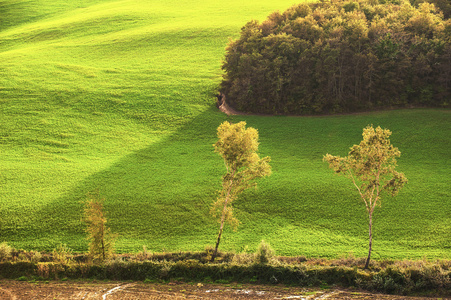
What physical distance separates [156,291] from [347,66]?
4611cm

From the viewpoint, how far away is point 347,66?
197 ft

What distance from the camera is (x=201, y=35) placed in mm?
92188

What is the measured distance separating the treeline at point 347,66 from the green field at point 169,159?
10.8 ft

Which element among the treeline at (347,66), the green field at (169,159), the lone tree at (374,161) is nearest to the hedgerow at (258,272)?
the lone tree at (374,161)

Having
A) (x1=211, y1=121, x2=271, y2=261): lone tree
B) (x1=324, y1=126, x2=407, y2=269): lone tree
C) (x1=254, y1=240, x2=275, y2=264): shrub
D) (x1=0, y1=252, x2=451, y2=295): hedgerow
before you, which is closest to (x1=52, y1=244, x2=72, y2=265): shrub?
(x1=0, y1=252, x2=451, y2=295): hedgerow

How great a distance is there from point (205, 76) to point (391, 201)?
44.5 m

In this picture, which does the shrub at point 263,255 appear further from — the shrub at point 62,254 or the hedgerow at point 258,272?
the shrub at point 62,254

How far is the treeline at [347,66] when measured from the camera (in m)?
59.7

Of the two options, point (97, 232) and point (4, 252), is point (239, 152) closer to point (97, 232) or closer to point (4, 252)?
point (97, 232)

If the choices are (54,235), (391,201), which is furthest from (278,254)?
(54,235)

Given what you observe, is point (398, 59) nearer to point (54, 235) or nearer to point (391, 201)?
point (391, 201)

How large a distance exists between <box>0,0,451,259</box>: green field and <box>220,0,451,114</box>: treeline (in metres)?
3.29

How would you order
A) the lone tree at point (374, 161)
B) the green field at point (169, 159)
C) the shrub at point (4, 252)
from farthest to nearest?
the green field at point (169, 159), the shrub at point (4, 252), the lone tree at point (374, 161)

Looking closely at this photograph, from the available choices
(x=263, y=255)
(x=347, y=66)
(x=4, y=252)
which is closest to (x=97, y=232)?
(x=4, y=252)
